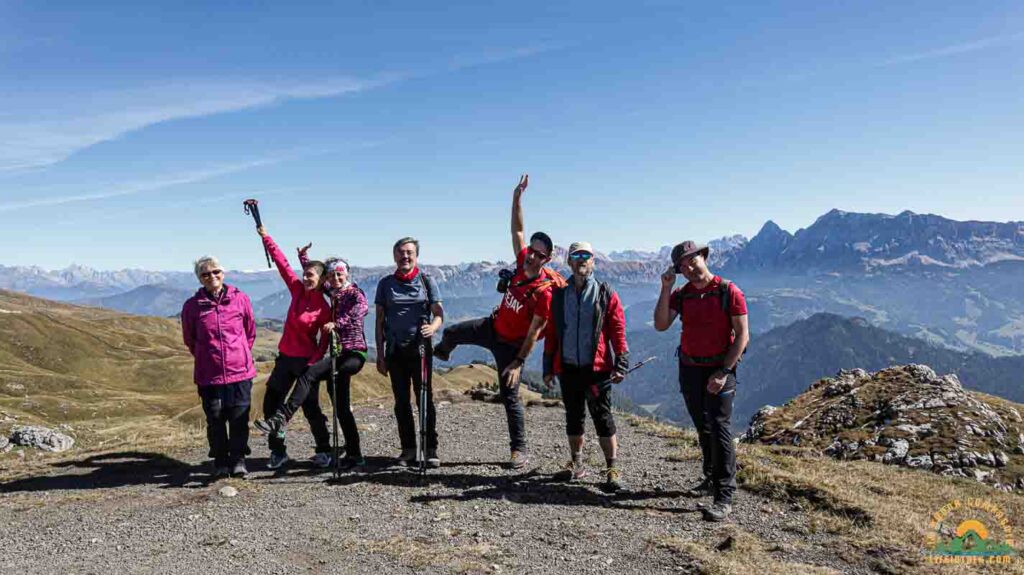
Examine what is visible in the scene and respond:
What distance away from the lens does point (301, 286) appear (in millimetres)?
11570

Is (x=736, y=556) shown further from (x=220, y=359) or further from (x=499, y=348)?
(x=220, y=359)

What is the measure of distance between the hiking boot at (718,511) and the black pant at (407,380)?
5.05 meters

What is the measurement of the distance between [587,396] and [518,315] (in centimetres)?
181

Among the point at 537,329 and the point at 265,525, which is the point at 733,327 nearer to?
the point at 537,329

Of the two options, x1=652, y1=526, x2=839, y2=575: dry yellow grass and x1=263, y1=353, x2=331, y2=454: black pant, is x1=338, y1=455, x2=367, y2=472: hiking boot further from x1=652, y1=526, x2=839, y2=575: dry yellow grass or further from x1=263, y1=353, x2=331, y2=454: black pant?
x1=652, y1=526, x2=839, y2=575: dry yellow grass

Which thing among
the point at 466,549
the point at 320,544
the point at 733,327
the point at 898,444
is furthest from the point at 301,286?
the point at 898,444

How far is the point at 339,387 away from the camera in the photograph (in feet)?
37.1

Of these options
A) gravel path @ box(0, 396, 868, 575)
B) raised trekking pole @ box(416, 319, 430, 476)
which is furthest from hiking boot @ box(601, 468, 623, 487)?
raised trekking pole @ box(416, 319, 430, 476)

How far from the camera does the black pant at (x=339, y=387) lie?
10.9 m

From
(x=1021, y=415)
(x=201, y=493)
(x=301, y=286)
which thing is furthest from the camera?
(x=1021, y=415)

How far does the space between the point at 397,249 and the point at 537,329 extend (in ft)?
9.54

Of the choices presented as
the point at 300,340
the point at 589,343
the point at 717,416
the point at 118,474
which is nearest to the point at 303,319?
the point at 300,340

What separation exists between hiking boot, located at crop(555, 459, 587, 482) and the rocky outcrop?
1082cm

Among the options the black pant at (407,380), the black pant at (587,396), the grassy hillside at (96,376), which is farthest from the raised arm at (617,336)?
the grassy hillside at (96,376)
